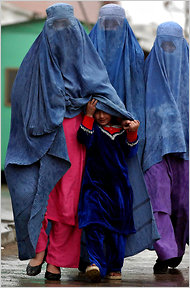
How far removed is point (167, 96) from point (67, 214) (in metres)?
1.56

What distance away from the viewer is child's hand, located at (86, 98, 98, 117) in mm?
6363

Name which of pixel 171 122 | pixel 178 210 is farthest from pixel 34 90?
pixel 178 210

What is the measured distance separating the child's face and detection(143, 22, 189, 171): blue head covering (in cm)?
71

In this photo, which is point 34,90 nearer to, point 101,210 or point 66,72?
point 66,72

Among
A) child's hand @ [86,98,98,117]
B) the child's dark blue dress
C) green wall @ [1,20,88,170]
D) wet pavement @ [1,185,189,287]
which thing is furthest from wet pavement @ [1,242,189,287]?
green wall @ [1,20,88,170]

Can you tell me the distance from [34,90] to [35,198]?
90cm

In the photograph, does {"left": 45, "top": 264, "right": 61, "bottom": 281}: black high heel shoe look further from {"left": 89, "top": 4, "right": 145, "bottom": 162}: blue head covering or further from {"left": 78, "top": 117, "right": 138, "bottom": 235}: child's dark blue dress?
{"left": 89, "top": 4, "right": 145, "bottom": 162}: blue head covering

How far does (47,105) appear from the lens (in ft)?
20.7

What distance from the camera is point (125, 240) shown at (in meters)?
6.51

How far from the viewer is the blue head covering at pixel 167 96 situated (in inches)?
278

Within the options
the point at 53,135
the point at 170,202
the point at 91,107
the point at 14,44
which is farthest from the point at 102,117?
the point at 14,44

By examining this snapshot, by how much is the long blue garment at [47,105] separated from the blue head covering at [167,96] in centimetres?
66

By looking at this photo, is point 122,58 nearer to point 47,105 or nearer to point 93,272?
point 47,105

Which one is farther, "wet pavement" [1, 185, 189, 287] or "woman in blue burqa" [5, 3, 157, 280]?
"woman in blue burqa" [5, 3, 157, 280]
